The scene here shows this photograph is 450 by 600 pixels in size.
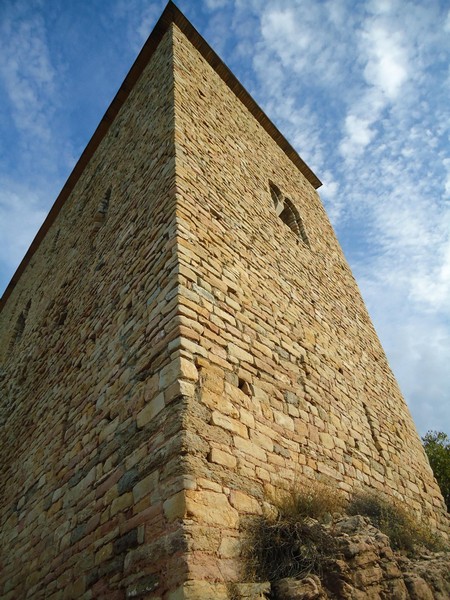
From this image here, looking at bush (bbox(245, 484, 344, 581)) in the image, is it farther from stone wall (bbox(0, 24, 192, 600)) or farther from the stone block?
the stone block

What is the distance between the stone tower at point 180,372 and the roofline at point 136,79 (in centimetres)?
5

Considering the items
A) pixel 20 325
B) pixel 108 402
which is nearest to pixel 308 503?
pixel 108 402

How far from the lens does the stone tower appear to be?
8.95 feet

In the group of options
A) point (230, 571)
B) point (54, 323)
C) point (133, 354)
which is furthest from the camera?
point (54, 323)

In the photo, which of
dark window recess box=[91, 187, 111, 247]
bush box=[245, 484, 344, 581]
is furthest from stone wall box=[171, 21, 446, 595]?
dark window recess box=[91, 187, 111, 247]

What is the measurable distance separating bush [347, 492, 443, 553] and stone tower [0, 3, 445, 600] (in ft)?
0.88

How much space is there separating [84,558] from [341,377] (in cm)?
359

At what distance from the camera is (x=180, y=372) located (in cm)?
296

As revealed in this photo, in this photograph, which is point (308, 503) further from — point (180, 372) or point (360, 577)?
point (180, 372)

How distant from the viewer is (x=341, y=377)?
17.5 feet

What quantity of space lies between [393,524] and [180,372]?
2.59m

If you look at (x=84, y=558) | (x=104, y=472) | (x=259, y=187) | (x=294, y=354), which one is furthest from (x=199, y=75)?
(x=84, y=558)

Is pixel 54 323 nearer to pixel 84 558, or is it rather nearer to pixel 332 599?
pixel 84 558

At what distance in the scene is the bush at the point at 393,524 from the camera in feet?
11.3
